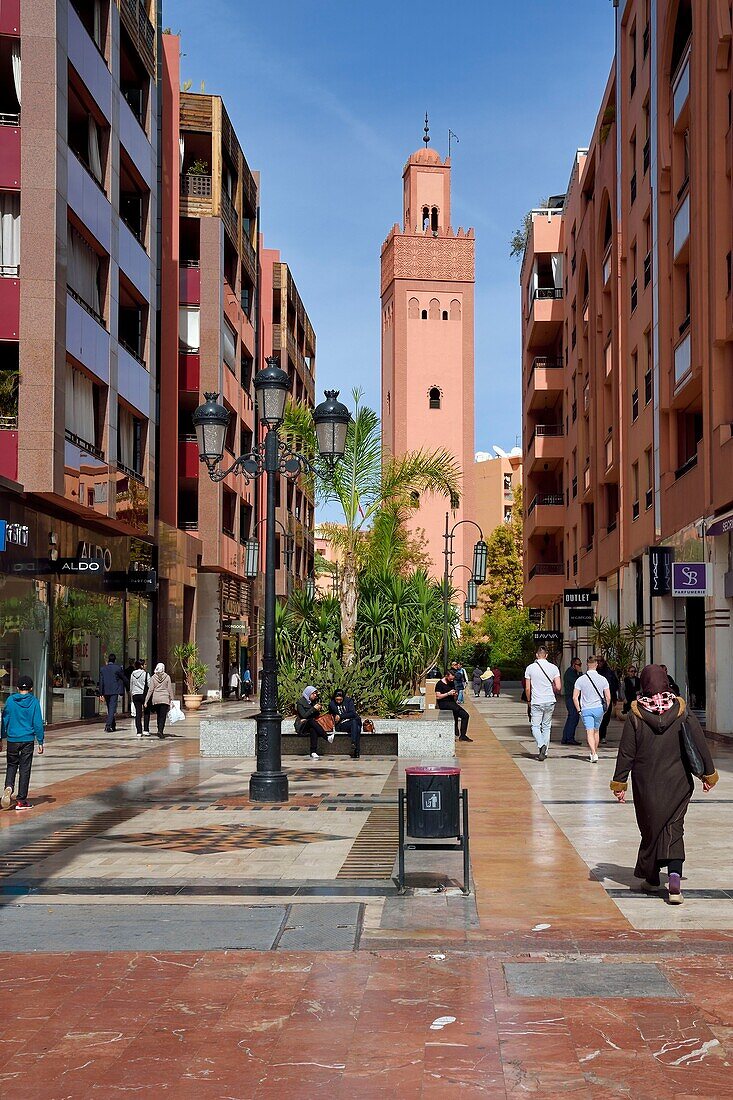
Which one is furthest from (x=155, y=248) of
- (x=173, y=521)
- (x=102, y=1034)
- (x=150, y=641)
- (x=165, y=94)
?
(x=102, y=1034)

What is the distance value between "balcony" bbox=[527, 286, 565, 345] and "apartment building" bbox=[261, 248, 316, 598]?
11790mm

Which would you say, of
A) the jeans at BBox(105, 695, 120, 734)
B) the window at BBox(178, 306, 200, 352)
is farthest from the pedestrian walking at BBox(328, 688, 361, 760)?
the window at BBox(178, 306, 200, 352)

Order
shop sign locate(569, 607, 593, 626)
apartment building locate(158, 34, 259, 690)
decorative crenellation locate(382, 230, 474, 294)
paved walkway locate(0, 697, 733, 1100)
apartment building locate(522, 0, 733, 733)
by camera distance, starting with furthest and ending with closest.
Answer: decorative crenellation locate(382, 230, 474, 294), shop sign locate(569, 607, 593, 626), apartment building locate(158, 34, 259, 690), apartment building locate(522, 0, 733, 733), paved walkway locate(0, 697, 733, 1100)

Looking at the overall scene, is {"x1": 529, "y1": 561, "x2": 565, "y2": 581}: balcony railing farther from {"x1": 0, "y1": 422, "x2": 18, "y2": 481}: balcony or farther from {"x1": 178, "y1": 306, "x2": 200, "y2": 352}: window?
{"x1": 0, "y1": 422, "x2": 18, "y2": 481}: balcony

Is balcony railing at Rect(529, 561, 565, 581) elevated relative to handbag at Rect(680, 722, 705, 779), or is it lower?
elevated

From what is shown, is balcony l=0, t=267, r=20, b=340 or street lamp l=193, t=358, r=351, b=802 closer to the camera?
street lamp l=193, t=358, r=351, b=802

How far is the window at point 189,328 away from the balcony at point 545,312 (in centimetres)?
1837

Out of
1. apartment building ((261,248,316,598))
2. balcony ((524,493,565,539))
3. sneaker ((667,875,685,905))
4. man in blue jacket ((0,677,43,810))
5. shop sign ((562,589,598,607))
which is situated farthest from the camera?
apartment building ((261,248,316,598))

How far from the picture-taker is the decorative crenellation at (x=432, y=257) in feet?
310

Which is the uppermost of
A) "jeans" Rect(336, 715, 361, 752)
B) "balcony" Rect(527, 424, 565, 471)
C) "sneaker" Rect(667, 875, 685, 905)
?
"balcony" Rect(527, 424, 565, 471)

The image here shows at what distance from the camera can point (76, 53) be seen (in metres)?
29.5

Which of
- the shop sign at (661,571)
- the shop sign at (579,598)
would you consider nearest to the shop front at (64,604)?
the shop sign at (661,571)

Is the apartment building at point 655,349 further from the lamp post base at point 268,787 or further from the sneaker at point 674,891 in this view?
the sneaker at point 674,891

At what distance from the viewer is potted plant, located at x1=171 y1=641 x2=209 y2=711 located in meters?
42.1
